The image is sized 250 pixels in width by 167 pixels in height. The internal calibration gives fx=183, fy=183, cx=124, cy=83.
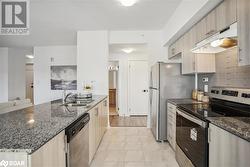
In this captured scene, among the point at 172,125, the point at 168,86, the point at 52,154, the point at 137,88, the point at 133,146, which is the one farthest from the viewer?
the point at 137,88

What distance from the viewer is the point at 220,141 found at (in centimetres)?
150

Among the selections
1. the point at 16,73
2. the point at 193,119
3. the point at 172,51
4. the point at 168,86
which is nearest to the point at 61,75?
the point at 16,73

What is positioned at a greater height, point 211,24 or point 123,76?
point 211,24

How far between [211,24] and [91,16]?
2468mm

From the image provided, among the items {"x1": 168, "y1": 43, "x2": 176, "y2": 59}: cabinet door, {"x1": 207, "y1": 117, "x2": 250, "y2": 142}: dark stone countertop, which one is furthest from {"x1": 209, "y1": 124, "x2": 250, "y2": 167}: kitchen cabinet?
{"x1": 168, "y1": 43, "x2": 176, "y2": 59}: cabinet door

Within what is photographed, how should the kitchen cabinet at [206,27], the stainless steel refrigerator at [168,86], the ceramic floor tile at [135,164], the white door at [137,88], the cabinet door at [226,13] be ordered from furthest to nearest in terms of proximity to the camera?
the white door at [137,88], the stainless steel refrigerator at [168,86], the ceramic floor tile at [135,164], the kitchen cabinet at [206,27], the cabinet door at [226,13]

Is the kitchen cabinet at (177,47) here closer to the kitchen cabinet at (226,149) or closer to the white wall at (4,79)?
the kitchen cabinet at (226,149)

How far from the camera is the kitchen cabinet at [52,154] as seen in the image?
3.41 feet

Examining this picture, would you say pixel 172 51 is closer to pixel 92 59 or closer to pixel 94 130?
pixel 92 59

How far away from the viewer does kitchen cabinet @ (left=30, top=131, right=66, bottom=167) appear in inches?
40.9

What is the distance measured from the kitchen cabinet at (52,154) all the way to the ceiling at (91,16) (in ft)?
8.48

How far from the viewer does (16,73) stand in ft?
22.0

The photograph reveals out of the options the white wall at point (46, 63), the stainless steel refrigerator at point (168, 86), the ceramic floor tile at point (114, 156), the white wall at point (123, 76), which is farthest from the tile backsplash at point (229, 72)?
the white wall at point (46, 63)

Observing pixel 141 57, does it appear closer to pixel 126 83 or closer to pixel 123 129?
pixel 126 83
